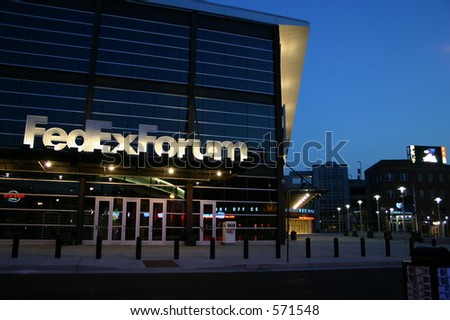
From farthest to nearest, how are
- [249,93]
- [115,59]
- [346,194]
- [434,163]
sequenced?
[346,194], [434,163], [249,93], [115,59]

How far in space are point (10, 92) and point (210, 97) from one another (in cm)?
1282

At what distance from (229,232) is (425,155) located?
76912mm

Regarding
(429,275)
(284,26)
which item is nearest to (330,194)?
(284,26)

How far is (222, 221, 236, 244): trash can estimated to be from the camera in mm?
25125

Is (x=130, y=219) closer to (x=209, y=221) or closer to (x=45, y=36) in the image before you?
(x=209, y=221)

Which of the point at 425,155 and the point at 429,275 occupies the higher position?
the point at 425,155

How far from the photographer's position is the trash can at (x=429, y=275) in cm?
498

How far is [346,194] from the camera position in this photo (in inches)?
3930

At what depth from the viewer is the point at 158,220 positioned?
82.0ft

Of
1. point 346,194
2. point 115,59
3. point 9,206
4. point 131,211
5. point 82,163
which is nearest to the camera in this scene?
point 82,163

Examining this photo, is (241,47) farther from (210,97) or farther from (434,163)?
(434,163)
